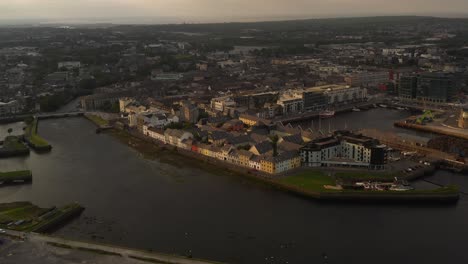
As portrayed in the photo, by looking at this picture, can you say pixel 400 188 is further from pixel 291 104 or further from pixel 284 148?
pixel 291 104

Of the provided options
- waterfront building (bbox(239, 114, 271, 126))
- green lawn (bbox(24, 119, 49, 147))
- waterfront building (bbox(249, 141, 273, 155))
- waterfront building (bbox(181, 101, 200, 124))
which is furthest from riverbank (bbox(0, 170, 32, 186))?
waterfront building (bbox(239, 114, 271, 126))

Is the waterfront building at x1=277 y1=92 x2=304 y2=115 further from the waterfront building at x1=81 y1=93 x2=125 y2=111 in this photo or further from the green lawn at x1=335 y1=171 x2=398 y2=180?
the green lawn at x1=335 y1=171 x2=398 y2=180

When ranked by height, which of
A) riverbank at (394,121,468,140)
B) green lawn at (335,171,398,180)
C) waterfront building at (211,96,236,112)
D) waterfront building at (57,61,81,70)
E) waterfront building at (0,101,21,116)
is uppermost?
waterfront building at (57,61,81,70)

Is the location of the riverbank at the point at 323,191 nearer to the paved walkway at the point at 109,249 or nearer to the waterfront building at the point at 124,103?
the paved walkway at the point at 109,249

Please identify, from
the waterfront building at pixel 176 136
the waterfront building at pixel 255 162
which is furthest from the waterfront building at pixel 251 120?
the waterfront building at pixel 255 162

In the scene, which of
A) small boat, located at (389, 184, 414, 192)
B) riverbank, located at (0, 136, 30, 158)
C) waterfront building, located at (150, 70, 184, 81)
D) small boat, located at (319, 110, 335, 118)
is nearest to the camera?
small boat, located at (389, 184, 414, 192)

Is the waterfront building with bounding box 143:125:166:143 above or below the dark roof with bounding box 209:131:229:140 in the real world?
below
